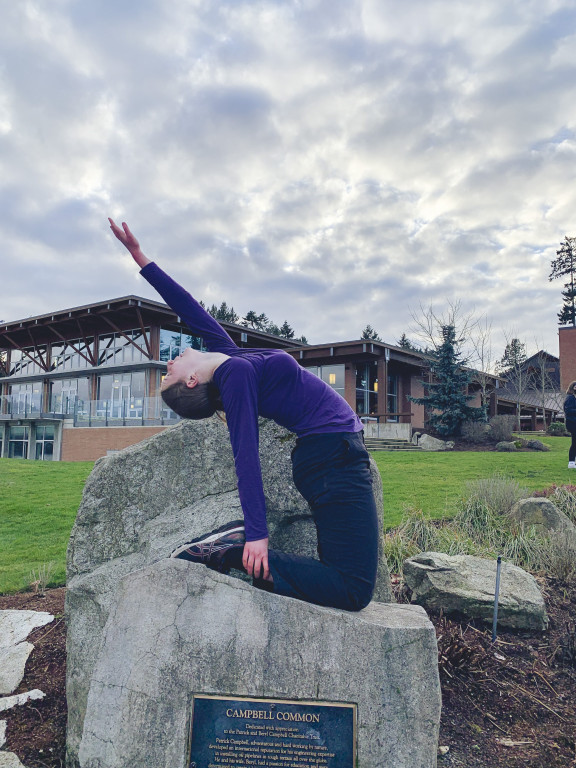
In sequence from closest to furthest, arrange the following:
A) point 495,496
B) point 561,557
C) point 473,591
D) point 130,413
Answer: point 473,591
point 561,557
point 495,496
point 130,413

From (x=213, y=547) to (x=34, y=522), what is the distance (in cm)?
686

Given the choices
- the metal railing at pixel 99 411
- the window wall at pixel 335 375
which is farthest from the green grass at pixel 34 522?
the window wall at pixel 335 375

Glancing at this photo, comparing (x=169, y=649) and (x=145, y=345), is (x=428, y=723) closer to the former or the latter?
(x=169, y=649)

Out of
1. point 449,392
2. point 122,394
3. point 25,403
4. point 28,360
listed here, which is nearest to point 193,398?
point 449,392

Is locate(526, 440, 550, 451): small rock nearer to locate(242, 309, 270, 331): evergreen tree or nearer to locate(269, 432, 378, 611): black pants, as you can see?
locate(269, 432, 378, 611): black pants

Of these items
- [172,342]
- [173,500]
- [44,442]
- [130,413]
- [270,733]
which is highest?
[172,342]

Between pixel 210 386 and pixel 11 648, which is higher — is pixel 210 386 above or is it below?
above

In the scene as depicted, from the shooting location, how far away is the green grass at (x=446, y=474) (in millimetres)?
8961

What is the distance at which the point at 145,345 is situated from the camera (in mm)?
30188

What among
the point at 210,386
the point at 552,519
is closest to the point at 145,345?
the point at 552,519

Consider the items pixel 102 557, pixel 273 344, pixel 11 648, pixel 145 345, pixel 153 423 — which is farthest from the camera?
pixel 273 344

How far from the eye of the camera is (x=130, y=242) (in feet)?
11.4

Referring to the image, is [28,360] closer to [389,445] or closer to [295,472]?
[389,445]

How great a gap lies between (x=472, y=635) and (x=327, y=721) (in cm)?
219
